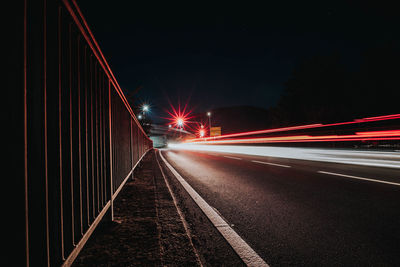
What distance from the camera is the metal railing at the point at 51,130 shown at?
107 centimetres

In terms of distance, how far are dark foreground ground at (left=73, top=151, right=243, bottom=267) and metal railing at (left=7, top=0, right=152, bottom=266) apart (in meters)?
0.25

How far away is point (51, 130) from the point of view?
59.4 inches

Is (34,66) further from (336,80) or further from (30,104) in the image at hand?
(336,80)

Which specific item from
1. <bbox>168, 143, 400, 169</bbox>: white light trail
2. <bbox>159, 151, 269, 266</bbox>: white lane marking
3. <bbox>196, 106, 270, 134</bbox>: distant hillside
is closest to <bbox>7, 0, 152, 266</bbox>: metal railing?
<bbox>159, 151, 269, 266</bbox>: white lane marking

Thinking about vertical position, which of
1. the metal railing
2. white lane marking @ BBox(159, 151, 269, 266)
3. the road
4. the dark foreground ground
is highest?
the metal railing

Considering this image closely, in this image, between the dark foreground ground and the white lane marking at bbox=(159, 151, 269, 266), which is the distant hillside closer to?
the white lane marking at bbox=(159, 151, 269, 266)

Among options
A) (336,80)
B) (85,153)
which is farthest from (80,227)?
(336,80)

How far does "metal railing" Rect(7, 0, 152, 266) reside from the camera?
1.07 metres

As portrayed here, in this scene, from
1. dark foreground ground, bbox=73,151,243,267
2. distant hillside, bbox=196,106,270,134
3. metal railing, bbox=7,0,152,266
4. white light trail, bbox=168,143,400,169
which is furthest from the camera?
distant hillside, bbox=196,106,270,134

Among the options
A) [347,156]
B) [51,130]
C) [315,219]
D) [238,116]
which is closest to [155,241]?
[51,130]

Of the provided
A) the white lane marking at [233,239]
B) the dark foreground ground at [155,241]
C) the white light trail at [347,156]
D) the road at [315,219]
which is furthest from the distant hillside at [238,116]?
the dark foreground ground at [155,241]

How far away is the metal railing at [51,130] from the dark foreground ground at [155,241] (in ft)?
0.84

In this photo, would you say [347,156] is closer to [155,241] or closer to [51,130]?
[155,241]

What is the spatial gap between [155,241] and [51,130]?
1.56 meters
